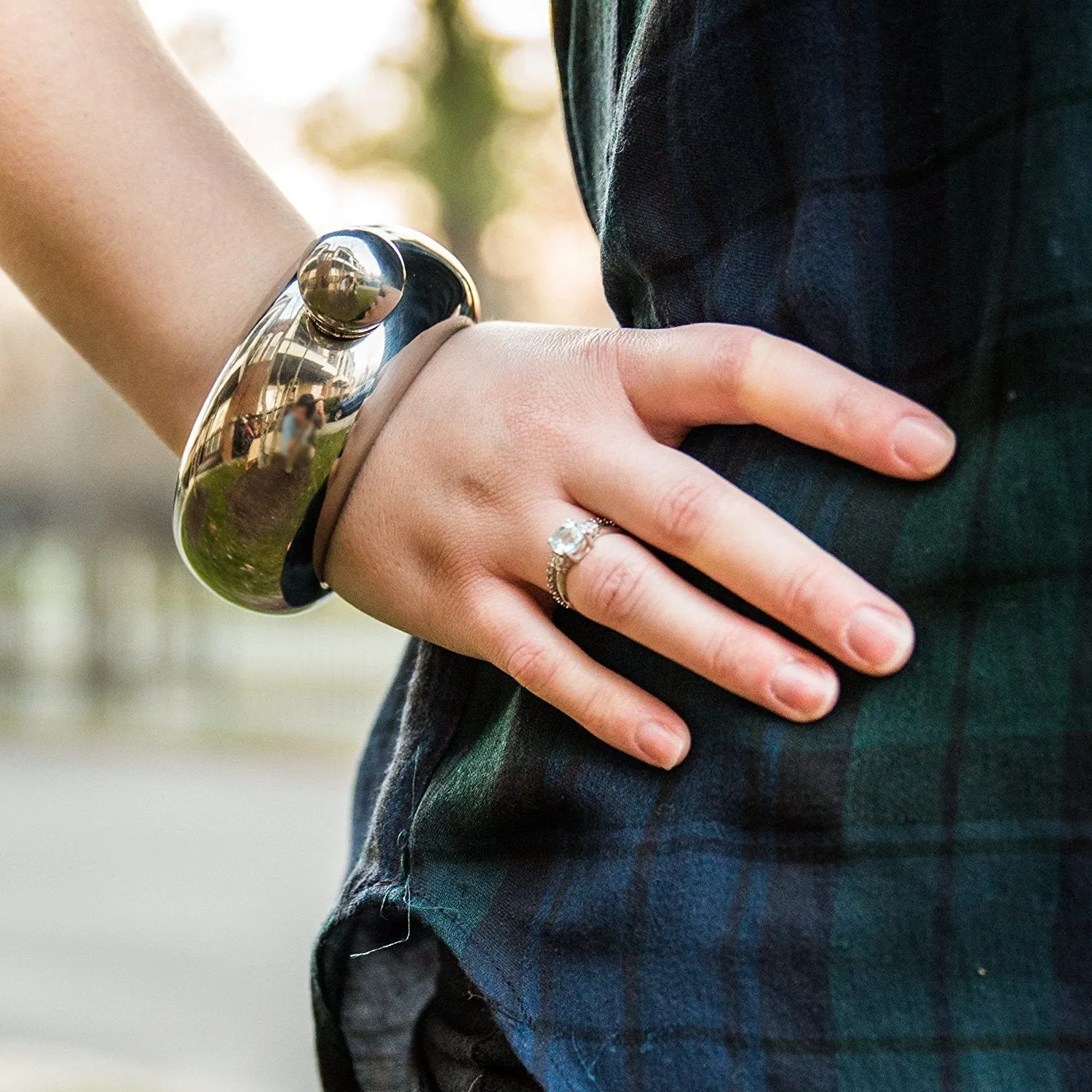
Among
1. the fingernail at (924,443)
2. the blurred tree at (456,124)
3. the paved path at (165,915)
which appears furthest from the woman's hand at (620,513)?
the blurred tree at (456,124)

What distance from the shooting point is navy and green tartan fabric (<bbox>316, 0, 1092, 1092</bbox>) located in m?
0.52

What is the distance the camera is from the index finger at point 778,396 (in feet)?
1.85

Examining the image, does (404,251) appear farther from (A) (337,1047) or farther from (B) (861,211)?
(A) (337,1047)

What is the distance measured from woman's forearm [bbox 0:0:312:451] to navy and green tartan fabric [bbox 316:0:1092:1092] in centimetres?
26

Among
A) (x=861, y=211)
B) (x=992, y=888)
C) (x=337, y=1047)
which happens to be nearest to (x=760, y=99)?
(x=861, y=211)

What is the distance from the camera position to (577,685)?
2.10 feet

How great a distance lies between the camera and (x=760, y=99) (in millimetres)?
607

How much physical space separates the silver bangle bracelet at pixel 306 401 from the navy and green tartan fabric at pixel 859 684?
0.45 feet

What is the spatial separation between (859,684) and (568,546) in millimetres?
172

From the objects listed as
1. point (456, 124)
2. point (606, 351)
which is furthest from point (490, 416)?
point (456, 124)

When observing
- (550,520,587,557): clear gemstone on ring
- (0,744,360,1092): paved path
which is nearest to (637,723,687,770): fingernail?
(550,520,587,557): clear gemstone on ring

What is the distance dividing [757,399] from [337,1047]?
1.68ft

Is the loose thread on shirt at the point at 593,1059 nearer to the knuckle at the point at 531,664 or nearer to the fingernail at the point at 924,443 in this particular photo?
the knuckle at the point at 531,664

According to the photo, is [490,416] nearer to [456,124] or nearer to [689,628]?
[689,628]
